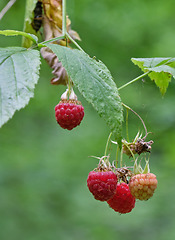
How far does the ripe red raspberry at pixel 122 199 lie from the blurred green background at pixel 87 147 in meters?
1.86

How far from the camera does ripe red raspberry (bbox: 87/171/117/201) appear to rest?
1.23m

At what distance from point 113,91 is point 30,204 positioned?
3.19m

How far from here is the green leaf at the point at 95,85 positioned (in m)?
1.06

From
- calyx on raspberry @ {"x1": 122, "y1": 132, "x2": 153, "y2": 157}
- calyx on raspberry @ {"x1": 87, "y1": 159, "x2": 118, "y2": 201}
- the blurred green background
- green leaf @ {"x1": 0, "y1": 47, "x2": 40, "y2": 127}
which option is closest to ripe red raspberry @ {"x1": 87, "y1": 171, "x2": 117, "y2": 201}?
calyx on raspberry @ {"x1": 87, "y1": 159, "x2": 118, "y2": 201}

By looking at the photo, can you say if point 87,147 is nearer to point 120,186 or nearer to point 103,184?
point 120,186

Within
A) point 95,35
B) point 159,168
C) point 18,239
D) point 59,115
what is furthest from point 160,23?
point 59,115

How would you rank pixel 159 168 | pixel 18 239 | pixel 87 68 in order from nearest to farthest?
1. pixel 87 68
2. pixel 18 239
3. pixel 159 168

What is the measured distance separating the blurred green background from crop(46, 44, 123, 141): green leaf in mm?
2093

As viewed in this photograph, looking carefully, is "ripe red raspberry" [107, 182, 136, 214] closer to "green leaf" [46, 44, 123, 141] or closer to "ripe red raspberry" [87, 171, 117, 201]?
"ripe red raspberry" [87, 171, 117, 201]

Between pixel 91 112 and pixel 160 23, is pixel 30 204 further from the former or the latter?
pixel 160 23

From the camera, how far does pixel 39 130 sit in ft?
17.0

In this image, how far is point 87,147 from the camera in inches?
182

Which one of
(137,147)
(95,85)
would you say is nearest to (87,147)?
(137,147)

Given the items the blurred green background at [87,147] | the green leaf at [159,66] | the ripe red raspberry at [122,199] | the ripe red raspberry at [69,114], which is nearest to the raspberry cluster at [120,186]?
the ripe red raspberry at [122,199]
